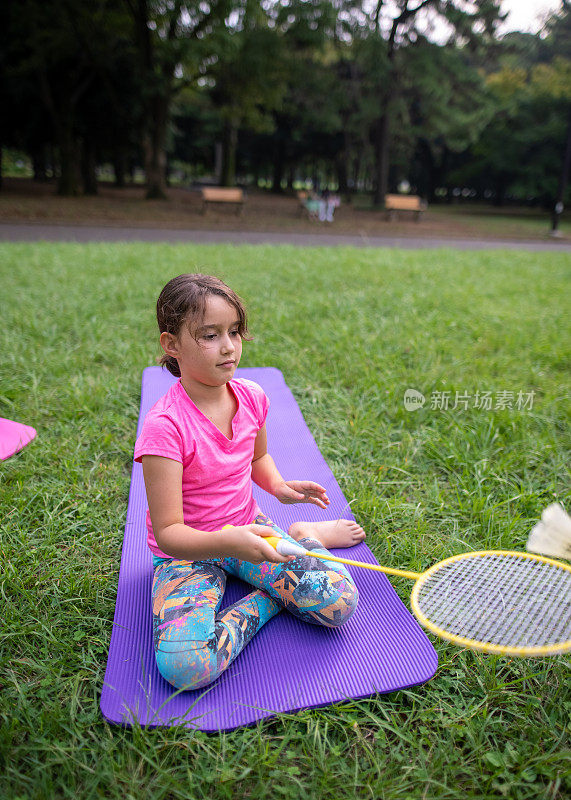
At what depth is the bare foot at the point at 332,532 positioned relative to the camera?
194 centimetres

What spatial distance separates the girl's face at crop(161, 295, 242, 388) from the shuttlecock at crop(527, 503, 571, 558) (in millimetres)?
867

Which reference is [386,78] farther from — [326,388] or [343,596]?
[343,596]

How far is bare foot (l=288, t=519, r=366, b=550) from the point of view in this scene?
1943mm

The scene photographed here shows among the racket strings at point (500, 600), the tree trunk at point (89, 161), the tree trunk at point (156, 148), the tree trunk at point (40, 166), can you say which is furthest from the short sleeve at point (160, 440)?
the tree trunk at point (40, 166)

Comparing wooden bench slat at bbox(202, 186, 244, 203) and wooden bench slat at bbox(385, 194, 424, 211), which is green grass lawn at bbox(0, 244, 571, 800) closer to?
wooden bench slat at bbox(202, 186, 244, 203)

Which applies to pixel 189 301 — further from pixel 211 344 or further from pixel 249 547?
pixel 249 547

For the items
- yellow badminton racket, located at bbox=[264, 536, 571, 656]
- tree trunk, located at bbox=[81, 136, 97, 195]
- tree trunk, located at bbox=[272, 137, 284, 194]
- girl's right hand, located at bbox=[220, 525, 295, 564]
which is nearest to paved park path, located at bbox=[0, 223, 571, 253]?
girl's right hand, located at bbox=[220, 525, 295, 564]

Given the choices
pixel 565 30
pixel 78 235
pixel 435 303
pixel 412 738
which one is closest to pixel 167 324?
pixel 412 738

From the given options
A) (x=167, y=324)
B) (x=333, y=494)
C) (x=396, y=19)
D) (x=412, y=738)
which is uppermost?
(x=396, y=19)

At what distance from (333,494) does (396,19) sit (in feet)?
63.2

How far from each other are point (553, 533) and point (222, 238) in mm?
9592

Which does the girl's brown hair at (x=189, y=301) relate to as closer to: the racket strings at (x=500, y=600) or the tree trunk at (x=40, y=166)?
the racket strings at (x=500, y=600)

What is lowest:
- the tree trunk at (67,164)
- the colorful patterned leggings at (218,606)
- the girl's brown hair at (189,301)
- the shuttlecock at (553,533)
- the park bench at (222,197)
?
the colorful patterned leggings at (218,606)

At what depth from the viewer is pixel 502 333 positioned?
4344mm
